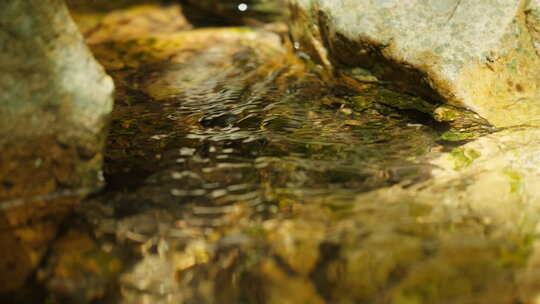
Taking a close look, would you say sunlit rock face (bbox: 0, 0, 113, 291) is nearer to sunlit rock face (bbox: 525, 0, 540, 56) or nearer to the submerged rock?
sunlit rock face (bbox: 525, 0, 540, 56)

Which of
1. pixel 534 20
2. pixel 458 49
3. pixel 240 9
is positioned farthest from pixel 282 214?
pixel 240 9

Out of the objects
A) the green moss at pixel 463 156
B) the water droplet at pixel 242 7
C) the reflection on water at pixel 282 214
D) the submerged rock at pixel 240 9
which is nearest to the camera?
the reflection on water at pixel 282 214

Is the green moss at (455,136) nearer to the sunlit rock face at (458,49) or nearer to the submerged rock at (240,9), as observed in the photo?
the sunlit rock face at (458,49)

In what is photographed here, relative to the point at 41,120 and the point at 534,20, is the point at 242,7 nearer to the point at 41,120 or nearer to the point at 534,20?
the point at 534,20

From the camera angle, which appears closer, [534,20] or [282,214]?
[282,214]

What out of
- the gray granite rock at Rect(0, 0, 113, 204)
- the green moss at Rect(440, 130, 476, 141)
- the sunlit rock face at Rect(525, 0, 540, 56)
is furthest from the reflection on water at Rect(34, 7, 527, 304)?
the sunlit rock face at Rect(525, 0, 540, 56)

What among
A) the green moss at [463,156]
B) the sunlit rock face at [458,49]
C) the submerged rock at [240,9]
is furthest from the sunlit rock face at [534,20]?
the submerged rock at [240,9]

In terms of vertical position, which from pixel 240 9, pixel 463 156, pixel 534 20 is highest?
pixel 534 20
